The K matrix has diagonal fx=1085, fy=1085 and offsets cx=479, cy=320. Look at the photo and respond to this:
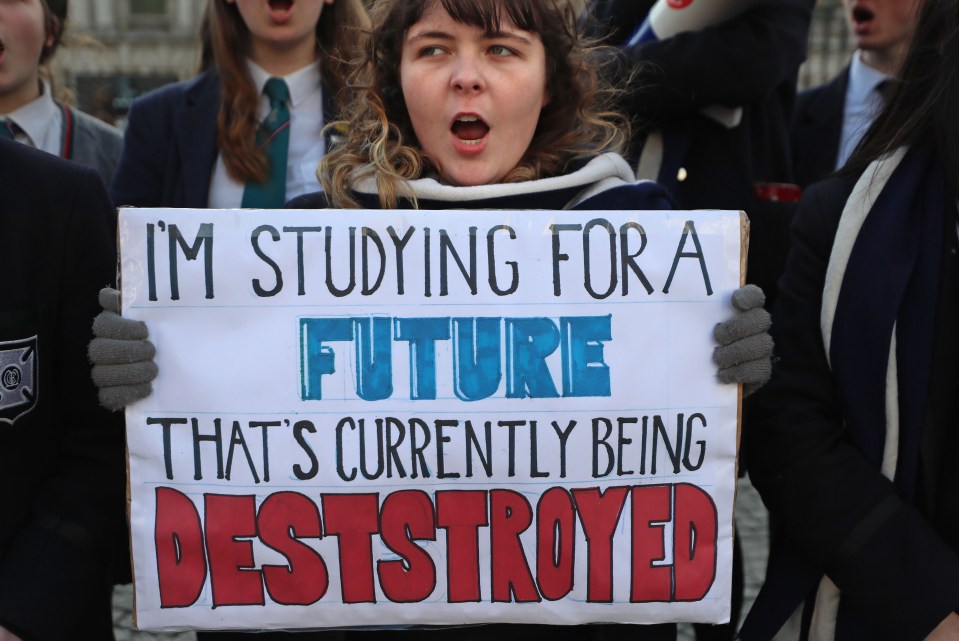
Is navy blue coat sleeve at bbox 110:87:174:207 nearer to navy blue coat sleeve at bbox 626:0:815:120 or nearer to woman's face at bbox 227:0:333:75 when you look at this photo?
woman's face at bbox 227:0:333:75

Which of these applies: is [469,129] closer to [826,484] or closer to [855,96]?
[826,484]

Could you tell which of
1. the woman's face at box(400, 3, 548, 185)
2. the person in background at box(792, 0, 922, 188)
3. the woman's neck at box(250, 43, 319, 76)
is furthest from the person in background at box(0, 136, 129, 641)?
the person in background at box(792, 0, 922, 188)

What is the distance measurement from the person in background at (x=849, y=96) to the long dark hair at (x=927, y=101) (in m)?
1.48

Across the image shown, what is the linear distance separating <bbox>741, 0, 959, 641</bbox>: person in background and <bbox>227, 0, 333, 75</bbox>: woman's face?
63.1 inches

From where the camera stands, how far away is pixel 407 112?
2168 millimetres

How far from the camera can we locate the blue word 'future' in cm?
177

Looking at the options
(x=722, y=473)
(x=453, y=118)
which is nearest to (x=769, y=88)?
(x=453, y=118)

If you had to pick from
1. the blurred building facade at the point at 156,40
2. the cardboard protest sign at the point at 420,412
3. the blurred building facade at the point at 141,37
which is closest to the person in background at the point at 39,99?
the cardboard protest sign at the point at 420,412

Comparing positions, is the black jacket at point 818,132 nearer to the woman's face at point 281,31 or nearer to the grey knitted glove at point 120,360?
the woman's face at point 281,31

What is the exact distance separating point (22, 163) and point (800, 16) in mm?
2130

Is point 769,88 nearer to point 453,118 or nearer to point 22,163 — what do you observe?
point 453,118

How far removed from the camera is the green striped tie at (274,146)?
2.89 metres

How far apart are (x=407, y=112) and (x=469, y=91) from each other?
0.75 ft

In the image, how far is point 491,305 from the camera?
69.8 inches
